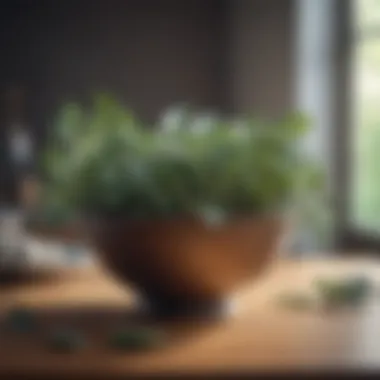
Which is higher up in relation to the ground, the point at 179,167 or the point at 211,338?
the point at 179,167

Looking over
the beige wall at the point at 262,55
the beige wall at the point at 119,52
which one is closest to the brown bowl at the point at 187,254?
the beige wall at the point at 262,55

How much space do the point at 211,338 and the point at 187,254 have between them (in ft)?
0.39

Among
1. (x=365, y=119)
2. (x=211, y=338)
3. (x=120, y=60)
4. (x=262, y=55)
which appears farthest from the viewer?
(x=120, y=60)

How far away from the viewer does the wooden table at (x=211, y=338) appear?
0.92 metres

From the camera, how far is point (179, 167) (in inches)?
44.2

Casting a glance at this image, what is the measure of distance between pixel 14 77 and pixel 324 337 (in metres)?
2.59

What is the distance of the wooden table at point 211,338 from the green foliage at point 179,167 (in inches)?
5.6

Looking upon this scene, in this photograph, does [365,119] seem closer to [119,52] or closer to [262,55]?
[262,55]

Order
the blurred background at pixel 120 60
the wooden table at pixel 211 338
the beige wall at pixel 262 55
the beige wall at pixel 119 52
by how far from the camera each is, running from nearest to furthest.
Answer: the wooden table at pixel 211 338 < the beige wall at pixel 262 55 < the blurred background at pixel 120 60 < the beige wall at pixel 119 52

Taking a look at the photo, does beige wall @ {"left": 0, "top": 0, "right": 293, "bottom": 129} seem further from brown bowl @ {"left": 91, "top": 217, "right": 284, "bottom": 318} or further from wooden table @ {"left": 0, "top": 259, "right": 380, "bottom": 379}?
brown bowl @ {"left": 91, "top": 217, "right": 284, "bottom": 318}

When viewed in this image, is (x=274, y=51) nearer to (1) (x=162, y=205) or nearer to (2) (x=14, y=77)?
(2) (x=14, y=77)

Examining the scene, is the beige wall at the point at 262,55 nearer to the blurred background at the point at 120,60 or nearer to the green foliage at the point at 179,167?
the blurred background at the point at 120,60

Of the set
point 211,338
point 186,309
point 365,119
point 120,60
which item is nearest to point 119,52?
point 120,60

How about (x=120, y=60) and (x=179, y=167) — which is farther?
(x=120, y=60)
